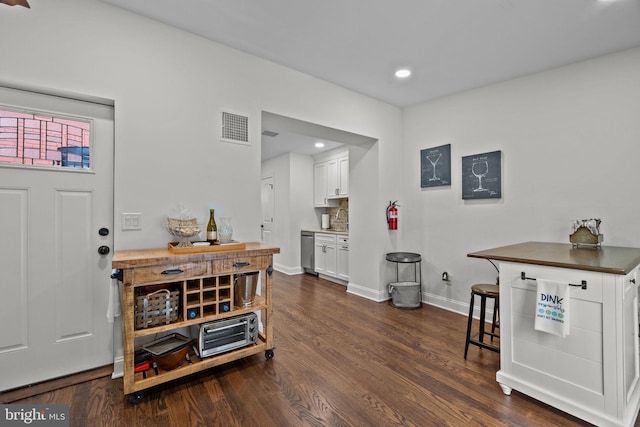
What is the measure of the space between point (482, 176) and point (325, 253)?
2.93m

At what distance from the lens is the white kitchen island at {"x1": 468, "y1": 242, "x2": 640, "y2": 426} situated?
1.62m

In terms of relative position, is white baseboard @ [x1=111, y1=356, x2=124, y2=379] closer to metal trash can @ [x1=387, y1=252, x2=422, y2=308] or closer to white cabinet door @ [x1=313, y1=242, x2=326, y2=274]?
metal trash can @ [x1=387, y1=252, x2=422, y2=308]

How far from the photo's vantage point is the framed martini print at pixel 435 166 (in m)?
3.77

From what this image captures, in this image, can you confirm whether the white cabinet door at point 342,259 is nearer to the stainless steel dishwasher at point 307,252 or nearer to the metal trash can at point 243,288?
the stainless steel dishwasher at point 307,252

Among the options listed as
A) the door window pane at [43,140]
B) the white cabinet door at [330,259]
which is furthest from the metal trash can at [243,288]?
the white cabinet door at [330,259]

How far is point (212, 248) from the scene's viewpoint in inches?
86.7

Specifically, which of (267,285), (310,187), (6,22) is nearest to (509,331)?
(267,285)

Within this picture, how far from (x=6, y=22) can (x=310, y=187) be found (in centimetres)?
477

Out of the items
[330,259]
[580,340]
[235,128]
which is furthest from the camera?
[330,259]

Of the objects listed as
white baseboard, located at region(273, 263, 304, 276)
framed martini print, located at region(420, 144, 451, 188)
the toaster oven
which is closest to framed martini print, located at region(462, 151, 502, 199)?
framed martini print, located at region(420, 144, 451, 188)

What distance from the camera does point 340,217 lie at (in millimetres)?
6020

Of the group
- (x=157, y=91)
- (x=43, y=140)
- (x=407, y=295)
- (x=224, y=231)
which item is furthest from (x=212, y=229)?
(x=407, y=295)

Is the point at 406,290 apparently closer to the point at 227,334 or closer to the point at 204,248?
the point at 227,334

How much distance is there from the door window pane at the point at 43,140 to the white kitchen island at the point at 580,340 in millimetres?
Answer: 3088
